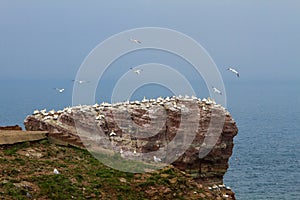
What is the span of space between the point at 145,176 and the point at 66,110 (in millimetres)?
10655

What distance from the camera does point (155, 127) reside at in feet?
112

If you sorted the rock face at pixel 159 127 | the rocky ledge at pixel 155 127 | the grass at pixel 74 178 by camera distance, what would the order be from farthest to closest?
the rock face at pixel 159 127 → the rocky ledge at pixel 155 127 → the grass at pixel 74 178

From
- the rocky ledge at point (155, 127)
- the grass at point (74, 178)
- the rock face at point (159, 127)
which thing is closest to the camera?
the grass at point (74, 178)

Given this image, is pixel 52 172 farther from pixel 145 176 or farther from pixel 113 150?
pixel 113 150

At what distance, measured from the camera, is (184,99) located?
3603 cm

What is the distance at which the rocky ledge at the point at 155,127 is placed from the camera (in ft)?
104

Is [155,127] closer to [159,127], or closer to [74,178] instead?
[159,127]

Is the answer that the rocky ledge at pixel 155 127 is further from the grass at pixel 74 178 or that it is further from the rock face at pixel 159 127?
the grass at pixel 74 178

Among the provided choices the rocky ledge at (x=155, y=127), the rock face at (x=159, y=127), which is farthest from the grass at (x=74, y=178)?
the rock face at (x=159, y=127)

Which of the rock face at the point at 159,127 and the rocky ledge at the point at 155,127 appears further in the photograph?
the rock face at the point at 159,127

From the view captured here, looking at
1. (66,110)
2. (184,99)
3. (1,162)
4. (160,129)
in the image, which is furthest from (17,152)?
(184,99)

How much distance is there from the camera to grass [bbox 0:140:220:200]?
2073 cm

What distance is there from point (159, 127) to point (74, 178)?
12.5 metres

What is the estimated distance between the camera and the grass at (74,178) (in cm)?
2073
